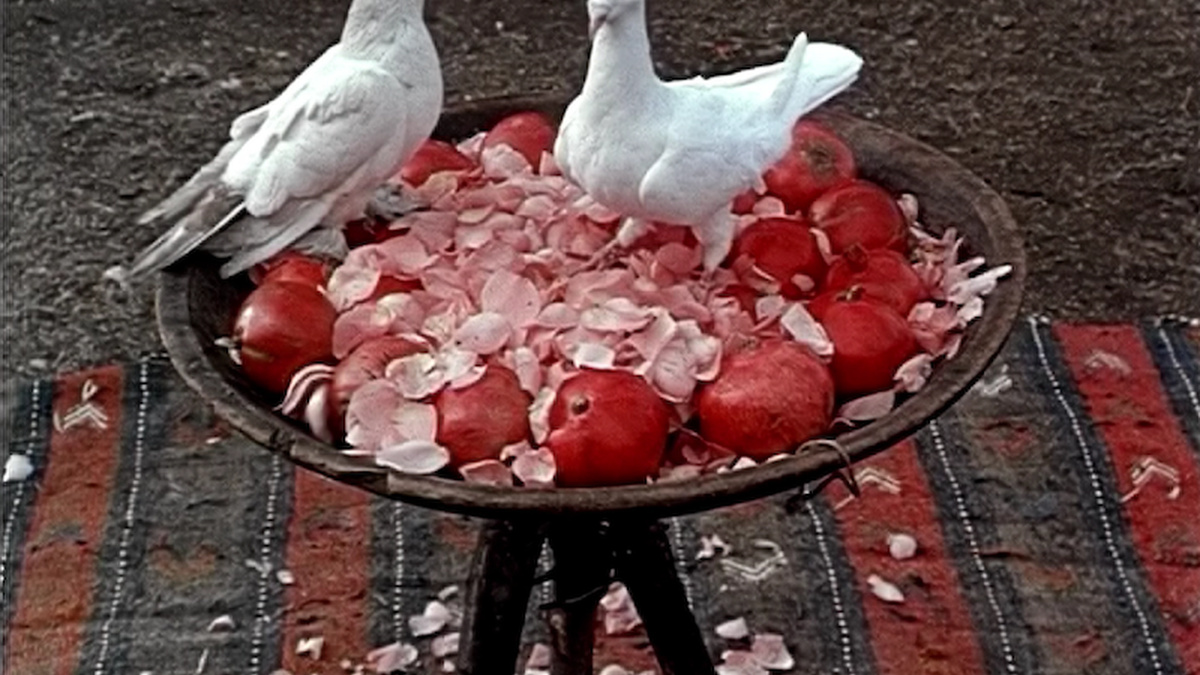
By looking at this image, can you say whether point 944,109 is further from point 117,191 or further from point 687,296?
point 687,296

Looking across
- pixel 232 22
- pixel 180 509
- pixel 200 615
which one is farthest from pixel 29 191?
pixel 200 615

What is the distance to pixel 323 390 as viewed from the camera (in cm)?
105

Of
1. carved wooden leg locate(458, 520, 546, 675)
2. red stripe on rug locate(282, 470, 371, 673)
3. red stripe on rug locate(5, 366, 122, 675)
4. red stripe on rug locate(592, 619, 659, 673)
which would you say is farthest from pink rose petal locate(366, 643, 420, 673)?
carved wooden leg locate(458, 520, 546, 675)

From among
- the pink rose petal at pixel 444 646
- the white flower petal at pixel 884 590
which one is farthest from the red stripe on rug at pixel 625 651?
the white flower petal at pixel 884 590

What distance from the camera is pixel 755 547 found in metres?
1.85

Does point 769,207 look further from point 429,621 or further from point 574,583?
point 429,621

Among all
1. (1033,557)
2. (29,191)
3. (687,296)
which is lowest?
(1033,557)

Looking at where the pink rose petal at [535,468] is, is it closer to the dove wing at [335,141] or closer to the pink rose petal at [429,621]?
the dove wing at [335,141]

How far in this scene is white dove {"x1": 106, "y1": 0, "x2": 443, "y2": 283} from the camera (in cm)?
116

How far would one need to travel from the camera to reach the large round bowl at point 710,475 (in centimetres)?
96

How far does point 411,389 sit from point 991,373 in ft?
3.86

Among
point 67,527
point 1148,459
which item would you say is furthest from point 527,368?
point 1148,459

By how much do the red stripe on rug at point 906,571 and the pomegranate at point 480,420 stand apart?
2.63ft

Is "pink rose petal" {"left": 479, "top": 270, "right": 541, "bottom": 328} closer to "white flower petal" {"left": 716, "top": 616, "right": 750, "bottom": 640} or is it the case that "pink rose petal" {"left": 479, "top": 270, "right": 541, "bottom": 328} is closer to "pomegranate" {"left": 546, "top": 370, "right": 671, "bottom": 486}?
"pomegranate" {"left": 546, "top": 370, "right": 671, "bottom": 486}
